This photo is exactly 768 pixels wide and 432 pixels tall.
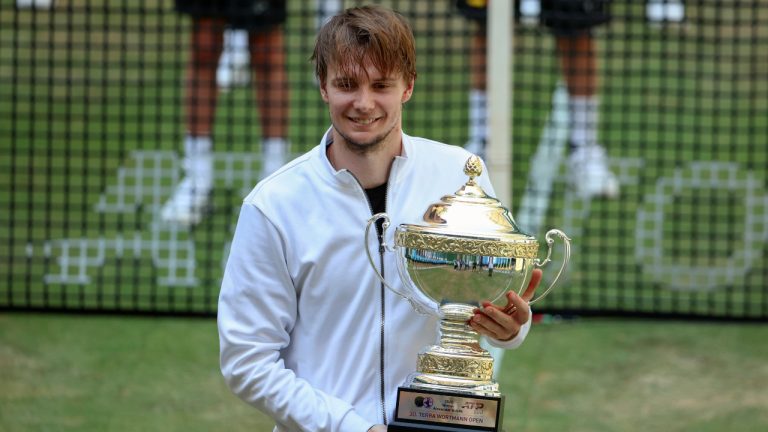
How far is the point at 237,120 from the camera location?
27.7ft

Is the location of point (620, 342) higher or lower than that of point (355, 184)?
lower

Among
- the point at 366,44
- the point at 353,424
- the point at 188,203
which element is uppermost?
the point at 366,44

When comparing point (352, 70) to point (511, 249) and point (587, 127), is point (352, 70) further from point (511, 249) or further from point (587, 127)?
point (587, 127)

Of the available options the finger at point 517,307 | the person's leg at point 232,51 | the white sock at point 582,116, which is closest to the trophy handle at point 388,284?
the finger at point 517,307

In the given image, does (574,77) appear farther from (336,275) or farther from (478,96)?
(336,275)

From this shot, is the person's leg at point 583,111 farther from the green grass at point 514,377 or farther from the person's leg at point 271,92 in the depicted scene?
the green grass at point 514,377

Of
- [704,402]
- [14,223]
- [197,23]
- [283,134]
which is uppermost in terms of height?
[197,23]

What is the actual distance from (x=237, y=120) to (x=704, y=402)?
478 centimetres

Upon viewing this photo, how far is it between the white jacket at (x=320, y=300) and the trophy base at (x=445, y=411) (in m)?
0.12

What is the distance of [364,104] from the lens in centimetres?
219

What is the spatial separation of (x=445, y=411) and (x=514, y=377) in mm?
2255

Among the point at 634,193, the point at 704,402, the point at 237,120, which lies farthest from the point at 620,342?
the point at 237,120

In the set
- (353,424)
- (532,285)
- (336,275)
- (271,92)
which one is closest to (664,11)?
(271,92)

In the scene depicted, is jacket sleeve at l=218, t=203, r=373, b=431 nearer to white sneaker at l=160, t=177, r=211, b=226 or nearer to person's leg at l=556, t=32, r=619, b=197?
white sneaker at l=160, t=177, r=211, b=226
